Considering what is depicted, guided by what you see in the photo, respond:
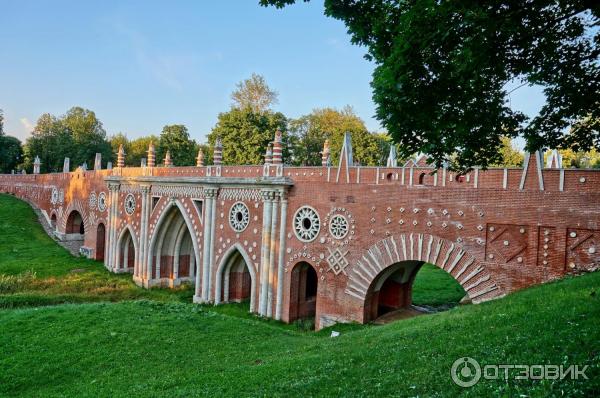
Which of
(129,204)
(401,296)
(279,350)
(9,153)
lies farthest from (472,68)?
(9,153)

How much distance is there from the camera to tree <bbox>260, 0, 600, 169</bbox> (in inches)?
213

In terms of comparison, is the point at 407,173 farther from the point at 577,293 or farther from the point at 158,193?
the point at 158,193

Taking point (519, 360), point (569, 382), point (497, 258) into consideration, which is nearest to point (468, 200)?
point (497, 258)

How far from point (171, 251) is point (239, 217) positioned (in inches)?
279

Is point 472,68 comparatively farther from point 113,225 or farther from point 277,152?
point 113,225

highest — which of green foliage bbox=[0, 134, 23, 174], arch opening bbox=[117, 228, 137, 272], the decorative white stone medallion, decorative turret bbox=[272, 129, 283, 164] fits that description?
green foliage bbox=[0, 134, 23, 174]

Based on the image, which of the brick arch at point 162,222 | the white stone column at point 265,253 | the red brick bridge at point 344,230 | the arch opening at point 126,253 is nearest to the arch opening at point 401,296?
the red brick bridge at point 344,230

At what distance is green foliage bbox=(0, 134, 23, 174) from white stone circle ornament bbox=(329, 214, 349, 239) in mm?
42434

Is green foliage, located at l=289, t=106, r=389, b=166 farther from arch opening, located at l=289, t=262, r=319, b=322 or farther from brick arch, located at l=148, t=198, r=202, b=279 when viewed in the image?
arch opening, located at l=289, t=262, r=319, b=322

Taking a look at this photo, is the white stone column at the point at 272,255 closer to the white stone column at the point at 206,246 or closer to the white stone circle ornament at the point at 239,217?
the white stone circle ornament at the point at 239,217

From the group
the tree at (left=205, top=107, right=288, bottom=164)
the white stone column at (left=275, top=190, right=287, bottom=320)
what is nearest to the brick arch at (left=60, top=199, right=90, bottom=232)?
the tree at (left=205, top=107, right=288, bottom=164)

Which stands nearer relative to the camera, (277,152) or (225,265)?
(277,152)

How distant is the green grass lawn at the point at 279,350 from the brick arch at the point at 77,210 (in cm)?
1833

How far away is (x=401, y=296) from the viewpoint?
1670 centimetres
